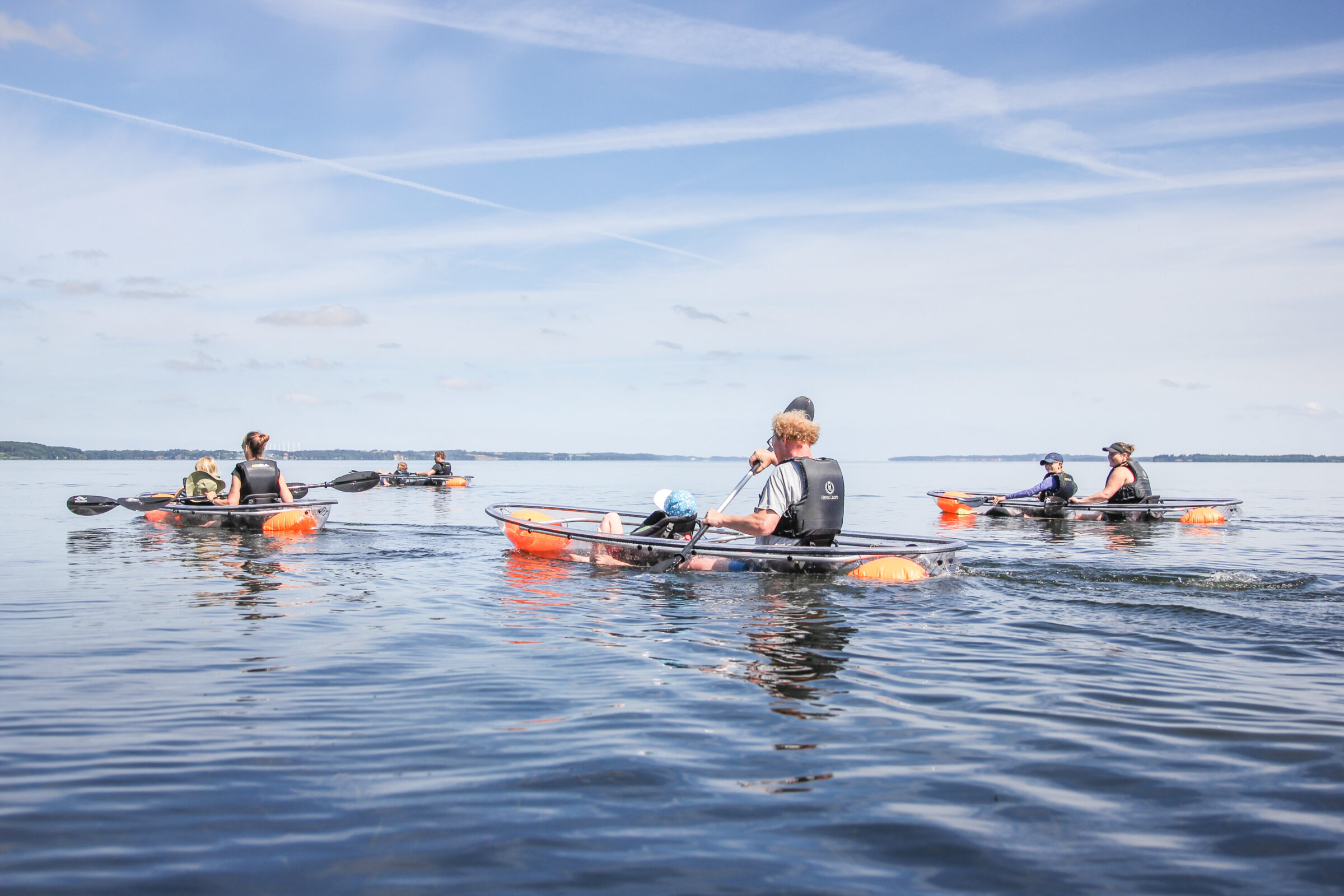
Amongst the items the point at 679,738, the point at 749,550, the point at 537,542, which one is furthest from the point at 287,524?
the point at 679,738

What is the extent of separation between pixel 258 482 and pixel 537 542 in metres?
6.85

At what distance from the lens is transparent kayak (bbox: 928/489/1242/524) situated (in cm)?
2236

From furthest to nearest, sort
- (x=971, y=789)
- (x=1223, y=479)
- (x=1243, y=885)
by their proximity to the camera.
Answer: (x=1223, y=479) < (x=971, y=789) < (x=1243, y=885)

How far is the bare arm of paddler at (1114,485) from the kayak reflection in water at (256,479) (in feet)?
59.5

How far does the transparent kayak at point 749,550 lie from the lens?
10797mm

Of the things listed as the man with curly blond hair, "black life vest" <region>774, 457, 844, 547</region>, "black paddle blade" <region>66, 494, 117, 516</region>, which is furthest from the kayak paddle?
"black paddle blade" <region>66, 494, 117, 516</region>

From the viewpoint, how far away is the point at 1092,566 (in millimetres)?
13078

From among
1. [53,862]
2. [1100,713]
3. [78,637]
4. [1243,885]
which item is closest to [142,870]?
[53,862]

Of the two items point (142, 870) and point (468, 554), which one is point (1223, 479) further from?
point (142, 870)

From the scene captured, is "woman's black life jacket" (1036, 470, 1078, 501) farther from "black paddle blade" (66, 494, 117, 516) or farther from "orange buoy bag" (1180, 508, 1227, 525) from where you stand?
"black paddle blade" (66, 494, 117, 516)

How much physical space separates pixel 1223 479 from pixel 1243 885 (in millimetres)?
77934

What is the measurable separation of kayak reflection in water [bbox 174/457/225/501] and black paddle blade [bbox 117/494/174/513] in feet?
1.95

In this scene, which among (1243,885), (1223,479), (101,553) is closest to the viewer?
(1243,885)

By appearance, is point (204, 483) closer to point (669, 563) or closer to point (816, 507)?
point (669, 563)
